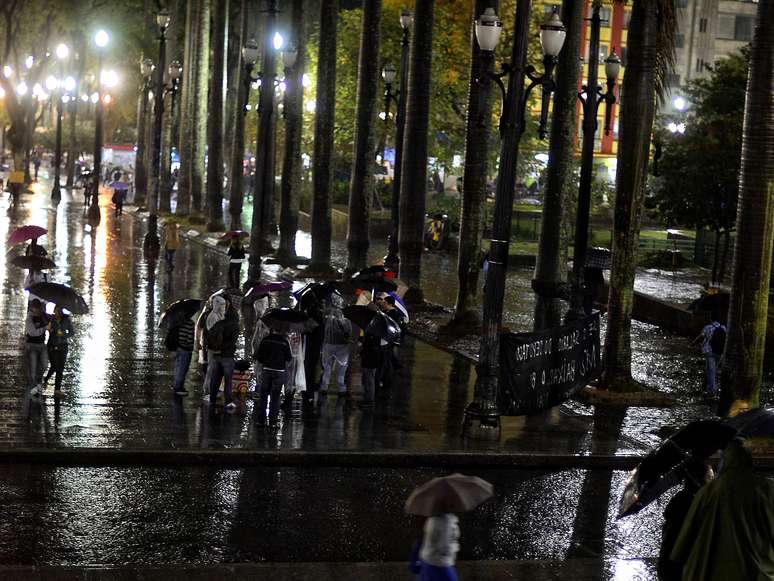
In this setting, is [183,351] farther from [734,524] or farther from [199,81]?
[199,81]

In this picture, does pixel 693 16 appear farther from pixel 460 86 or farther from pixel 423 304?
pixel 423 304

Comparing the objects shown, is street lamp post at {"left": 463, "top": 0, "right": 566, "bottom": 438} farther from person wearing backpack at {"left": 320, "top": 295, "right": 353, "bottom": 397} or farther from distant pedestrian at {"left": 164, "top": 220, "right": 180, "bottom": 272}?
distant pedestrian at {"left": 164, "top": 220, "right": 180, "bottom": 272}

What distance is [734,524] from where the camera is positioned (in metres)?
8.90

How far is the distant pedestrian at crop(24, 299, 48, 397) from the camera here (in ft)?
59.4

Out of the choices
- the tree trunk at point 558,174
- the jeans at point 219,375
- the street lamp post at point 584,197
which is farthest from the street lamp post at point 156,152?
the jeans at point 219,375

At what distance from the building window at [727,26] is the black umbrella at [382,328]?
94464 mm

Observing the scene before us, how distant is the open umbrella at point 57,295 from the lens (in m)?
18.0

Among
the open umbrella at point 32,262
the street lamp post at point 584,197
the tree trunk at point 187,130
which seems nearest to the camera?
→ the open umbrella at point 32,262

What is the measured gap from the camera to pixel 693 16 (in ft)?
353

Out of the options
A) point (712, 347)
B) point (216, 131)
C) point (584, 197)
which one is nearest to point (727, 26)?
point (216, 131)

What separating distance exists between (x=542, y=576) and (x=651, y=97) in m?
11.3

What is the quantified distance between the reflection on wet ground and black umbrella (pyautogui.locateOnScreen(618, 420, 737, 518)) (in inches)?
89.6

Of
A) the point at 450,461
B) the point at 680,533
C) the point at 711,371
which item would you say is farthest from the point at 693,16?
the point at 680,533

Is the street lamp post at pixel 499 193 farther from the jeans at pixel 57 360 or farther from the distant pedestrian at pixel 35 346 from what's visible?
the distant pedestrian at pixel 35 346
